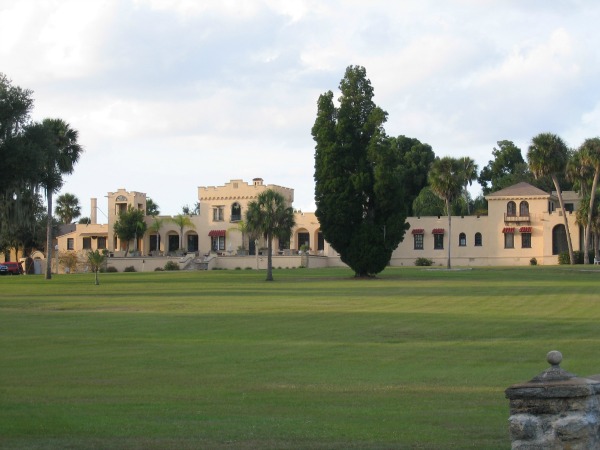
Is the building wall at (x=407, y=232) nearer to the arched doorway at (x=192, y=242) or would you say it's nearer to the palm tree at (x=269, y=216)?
the arched doorway at (x=192, y=242)

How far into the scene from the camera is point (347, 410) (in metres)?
16.1

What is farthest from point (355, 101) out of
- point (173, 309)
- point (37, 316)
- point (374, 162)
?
point (37, 316)

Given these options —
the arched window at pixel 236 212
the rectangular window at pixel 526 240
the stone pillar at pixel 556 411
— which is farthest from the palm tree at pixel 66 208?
the stone pillar at pixel 556 411

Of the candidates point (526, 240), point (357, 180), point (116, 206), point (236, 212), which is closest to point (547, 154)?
point (526, 240)

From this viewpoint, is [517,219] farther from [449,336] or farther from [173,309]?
[449,336]

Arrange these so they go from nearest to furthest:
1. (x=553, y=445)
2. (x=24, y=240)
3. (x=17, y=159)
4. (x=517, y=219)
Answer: (x=553, y=445) → (x=17, y=159) → (x=517, y=219) → (x=24, y=240)

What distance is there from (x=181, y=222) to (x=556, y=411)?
98.4 metres

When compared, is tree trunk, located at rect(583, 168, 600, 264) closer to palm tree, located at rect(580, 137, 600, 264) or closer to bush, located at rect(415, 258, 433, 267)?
palm tree, located at rect(580, 137, 600, 264)

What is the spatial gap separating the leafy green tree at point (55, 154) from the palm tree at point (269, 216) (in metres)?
14.0

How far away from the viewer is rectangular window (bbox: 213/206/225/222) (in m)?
108

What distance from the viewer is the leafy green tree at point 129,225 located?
10538cm

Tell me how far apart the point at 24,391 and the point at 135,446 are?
6896mm

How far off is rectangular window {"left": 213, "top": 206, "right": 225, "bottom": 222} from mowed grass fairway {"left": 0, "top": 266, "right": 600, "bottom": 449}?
191 feet

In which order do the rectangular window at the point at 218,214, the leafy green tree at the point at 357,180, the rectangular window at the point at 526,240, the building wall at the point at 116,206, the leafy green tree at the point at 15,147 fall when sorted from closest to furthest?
1. the leafy green tree at the point at 15,147
2. the leafy green tree at the point at 357,180
3. the rectangular window at the point at 526,240
4. the rectangular window at the point at 218,214
5. the building wall at the point at 116,206
